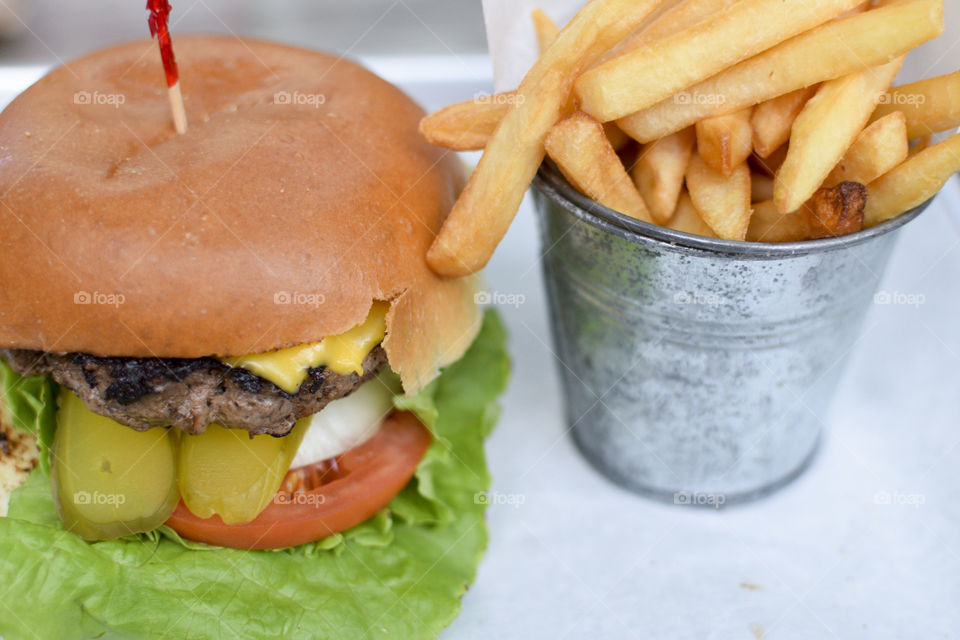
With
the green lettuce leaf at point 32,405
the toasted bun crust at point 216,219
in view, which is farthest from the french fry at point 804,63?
the green lettuce leaf at point 32,405

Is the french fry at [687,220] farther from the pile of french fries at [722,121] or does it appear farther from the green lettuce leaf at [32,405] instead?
the green lettuce leaf at [32,405]

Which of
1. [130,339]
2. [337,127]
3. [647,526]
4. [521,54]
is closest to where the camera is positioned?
[130,339]

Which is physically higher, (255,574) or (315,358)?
(315,358)

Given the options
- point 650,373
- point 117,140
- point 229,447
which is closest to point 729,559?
point 650,373

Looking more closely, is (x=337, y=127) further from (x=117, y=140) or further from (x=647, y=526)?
(x=647, y=526)

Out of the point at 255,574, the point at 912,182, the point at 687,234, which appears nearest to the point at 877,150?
the point at 912,182

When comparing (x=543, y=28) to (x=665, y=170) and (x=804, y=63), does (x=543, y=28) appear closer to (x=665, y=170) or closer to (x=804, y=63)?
(x=665, y=170)
